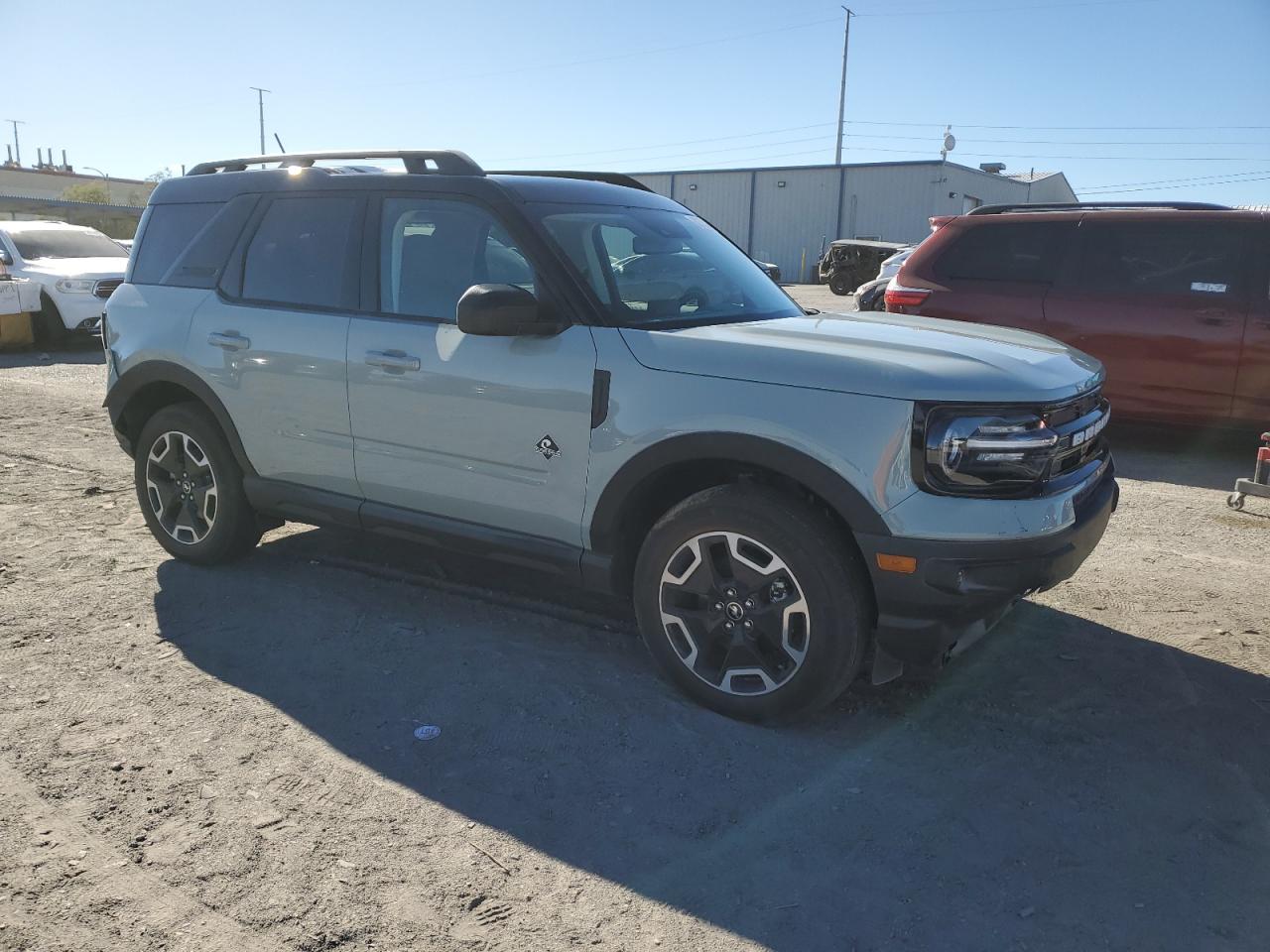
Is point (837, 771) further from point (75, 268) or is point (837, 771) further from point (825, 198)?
point (825, 198)

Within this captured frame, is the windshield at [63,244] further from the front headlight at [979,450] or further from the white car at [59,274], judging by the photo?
the front headlight at [979,450]

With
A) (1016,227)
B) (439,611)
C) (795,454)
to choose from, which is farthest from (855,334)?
(1016,227)

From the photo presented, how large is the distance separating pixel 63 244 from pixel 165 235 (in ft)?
37.5

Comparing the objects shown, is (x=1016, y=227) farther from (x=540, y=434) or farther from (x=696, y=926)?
(x=696, y=926)

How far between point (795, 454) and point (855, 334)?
69 centimetres

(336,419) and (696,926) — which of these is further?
(336,419)

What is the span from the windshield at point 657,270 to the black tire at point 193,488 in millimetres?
2055

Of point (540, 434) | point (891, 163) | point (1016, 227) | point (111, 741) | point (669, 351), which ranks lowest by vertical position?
point (111, 741)

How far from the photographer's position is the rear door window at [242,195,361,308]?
432 cm

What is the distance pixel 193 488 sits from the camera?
4.93m

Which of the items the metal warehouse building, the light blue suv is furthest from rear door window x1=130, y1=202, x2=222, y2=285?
the metal warehouse building

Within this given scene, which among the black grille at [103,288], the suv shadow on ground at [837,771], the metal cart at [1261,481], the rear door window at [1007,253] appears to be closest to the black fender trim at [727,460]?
the suv shadow on ground at [837,771]

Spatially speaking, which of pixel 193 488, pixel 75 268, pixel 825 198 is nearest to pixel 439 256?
pixel 193 488

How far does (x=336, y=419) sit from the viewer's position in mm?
4266
